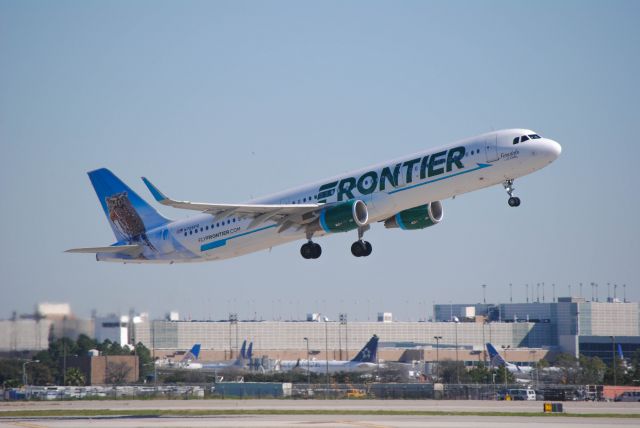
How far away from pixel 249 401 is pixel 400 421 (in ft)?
74.9

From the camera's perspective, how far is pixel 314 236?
6694cm

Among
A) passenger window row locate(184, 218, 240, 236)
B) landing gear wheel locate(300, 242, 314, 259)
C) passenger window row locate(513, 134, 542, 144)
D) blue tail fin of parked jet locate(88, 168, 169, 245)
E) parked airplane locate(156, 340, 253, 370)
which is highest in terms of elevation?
passenger window row locate(513, 134, 542, 144)

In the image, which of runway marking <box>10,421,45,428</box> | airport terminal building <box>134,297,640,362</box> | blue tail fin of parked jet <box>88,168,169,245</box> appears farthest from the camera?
airport terminal building <box>134,297,640,362</box>

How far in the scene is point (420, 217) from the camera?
67.0 metres

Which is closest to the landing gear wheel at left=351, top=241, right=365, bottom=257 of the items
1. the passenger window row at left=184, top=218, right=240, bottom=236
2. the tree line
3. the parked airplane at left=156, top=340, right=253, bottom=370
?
the passenger window row at left=184, top=218, right=240, bottom=236

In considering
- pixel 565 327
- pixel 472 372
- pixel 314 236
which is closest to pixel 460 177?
pixel 314 236

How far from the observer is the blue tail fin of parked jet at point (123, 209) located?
7400 cm

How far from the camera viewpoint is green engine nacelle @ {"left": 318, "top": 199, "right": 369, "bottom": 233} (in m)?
62.7

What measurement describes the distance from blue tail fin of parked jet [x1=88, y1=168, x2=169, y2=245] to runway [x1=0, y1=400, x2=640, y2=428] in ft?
37.6

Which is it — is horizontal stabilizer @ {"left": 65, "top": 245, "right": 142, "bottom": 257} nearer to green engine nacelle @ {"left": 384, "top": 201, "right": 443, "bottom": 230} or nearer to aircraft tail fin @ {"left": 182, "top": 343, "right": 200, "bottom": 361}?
green engine nacelle @ {"left": 384, "top": 201, "right": 443, "bottom": 230}

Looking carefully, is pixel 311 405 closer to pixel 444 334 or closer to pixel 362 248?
pixel 362 248

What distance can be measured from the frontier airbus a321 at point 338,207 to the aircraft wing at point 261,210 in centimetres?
6

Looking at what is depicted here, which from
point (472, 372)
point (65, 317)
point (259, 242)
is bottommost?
point (472, 372)

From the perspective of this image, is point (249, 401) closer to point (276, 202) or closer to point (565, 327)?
point (276, 202)
